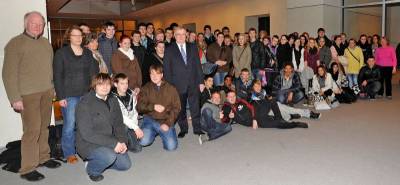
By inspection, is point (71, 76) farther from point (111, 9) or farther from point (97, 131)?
point (111, 9)

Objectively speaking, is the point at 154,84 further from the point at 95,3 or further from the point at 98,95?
the point at 95,3

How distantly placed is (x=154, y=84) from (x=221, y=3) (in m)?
11.3

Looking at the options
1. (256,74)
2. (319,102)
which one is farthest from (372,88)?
(256,74)

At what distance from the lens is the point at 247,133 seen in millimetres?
5254

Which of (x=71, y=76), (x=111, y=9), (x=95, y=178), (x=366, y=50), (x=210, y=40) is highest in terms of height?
(x=111, y=9)

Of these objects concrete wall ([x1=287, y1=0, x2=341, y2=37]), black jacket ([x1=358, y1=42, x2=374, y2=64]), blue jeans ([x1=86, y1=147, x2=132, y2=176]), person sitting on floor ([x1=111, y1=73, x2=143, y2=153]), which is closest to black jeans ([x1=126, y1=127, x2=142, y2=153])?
person sitting on floor ([x1=111, y1=73, x2=143, y2=153])

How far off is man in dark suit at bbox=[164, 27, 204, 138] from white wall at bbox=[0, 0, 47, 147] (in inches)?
73.6

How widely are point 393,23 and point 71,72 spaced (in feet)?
36.8

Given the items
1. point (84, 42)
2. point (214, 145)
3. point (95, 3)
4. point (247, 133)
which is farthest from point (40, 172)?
point (95, 3)

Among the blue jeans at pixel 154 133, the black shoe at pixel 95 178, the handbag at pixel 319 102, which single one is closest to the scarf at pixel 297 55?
the handbag at pixel 319 102

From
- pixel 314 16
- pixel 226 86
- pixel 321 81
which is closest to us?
pixel 226 86

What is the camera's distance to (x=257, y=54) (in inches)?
284

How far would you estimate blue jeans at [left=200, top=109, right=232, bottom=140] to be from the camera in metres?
4.95

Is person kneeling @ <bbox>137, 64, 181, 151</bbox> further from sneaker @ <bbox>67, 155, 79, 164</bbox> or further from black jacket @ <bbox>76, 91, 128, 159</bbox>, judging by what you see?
black jacket @ <bbox>76, 91, 128, 159</bbox>
